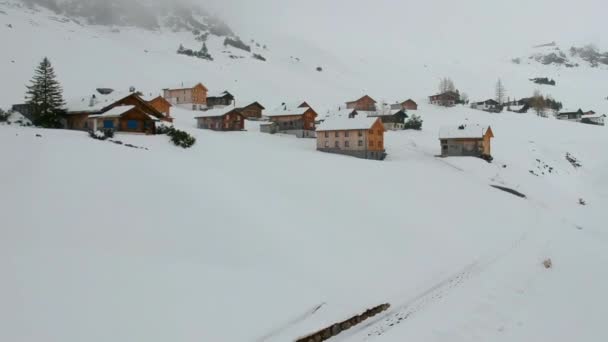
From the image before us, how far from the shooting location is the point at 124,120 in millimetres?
46875

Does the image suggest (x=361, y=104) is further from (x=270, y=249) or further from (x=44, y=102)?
(x=270, y=249)

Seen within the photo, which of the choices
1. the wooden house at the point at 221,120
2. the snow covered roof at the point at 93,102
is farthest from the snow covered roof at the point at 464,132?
the snow covered roof at the point at 93,102

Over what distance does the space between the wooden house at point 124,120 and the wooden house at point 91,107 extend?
0.45 metres

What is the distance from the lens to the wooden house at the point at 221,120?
67375mm

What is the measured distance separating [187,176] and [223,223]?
23.2 feet

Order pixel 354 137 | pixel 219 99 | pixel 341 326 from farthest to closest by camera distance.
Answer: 1. pixel 219 99
2. pixel 354 137
3. pixel 341 326

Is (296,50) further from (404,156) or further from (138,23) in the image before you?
(404,156)

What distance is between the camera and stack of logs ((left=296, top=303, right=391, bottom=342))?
16453 mm

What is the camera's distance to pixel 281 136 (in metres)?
69.7

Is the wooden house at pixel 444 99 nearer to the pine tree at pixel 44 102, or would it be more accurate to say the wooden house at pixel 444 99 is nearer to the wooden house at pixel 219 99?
the wooden house at pixel 219 99

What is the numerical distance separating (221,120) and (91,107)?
20799 millimetres

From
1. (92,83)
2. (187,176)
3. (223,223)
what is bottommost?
(223,223)

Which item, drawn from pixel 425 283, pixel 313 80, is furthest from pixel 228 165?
pixel 313 80

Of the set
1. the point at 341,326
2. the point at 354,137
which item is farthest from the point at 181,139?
the point at 341,326
